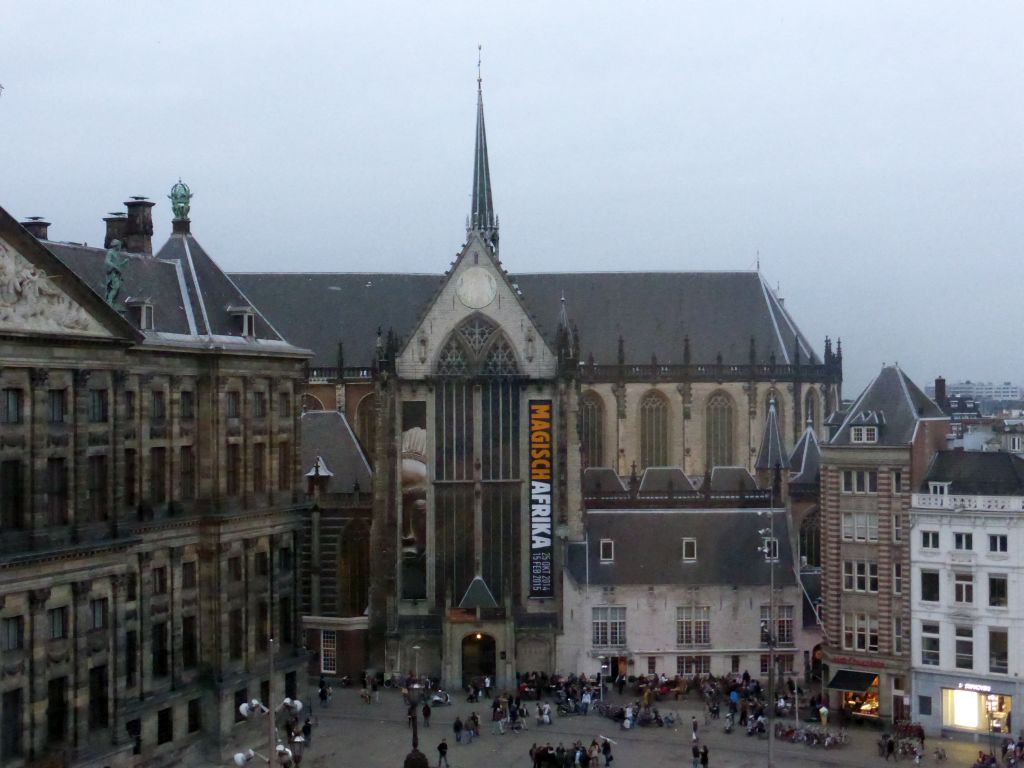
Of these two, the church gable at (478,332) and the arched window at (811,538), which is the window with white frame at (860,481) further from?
the church gable at (478,332)

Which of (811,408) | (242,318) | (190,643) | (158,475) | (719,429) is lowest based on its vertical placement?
(190,643)

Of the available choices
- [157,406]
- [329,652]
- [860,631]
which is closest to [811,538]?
[860,631]

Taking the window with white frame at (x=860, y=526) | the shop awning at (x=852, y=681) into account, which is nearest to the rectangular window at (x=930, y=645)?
the shop awning at (x=852, y=681)

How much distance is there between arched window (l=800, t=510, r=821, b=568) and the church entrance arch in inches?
783

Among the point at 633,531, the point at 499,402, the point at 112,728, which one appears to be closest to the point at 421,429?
the point at 499,402

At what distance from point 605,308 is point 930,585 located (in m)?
38.5

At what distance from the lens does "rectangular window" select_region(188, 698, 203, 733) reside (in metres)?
57.2

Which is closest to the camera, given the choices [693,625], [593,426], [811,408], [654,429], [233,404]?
[233,404]

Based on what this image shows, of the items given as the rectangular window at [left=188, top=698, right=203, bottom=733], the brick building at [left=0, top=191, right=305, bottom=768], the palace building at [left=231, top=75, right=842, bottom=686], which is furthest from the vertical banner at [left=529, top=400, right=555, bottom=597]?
the rectangular window at [left=188, top=698, right=203, bottom=733]

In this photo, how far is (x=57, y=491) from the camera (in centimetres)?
4750

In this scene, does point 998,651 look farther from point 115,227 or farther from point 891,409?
point 115,227

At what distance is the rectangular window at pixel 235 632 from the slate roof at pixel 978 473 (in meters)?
30.8

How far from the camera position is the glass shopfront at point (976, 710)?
197 feet

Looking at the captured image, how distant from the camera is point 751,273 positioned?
98.2 meters
